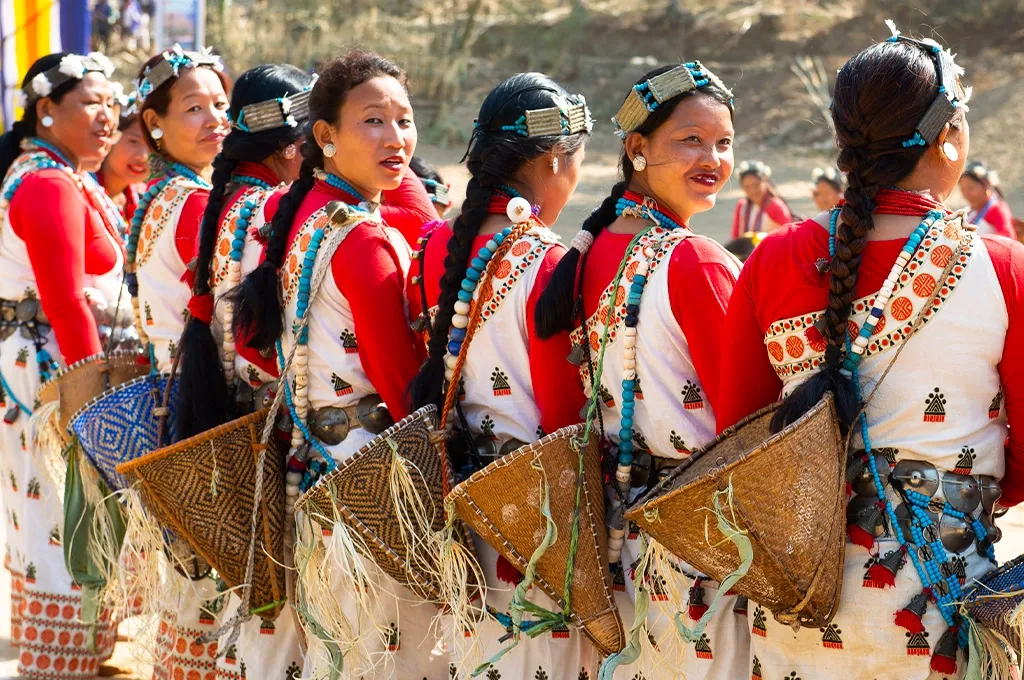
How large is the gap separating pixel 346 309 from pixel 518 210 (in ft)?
2.15

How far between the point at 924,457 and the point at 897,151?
2.04ft

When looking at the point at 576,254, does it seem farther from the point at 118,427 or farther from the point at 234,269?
the point at 118,427

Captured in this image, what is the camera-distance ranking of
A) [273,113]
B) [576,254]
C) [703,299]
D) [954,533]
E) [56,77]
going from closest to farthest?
1. [954,533]
2. [703,299]
3. [576,254]
4. [273,113]
5. [56,77]

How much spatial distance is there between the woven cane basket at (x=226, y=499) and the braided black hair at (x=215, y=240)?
30 cm

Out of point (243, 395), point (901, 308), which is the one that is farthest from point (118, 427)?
point (901, 308)

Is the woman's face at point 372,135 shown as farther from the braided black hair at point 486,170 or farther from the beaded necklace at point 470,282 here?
the beaded necklace at point 470,282

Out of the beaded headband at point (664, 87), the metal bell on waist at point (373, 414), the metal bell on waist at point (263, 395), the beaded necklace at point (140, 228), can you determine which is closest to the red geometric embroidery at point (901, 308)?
the beaded headband at point (664, 87)

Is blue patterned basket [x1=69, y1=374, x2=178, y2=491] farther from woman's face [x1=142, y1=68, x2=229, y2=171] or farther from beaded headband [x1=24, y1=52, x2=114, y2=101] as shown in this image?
beaded headband [x1=24, y1=52, x2=114, y2=101]

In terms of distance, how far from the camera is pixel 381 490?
126 inches

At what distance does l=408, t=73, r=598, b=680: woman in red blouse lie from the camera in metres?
3.26

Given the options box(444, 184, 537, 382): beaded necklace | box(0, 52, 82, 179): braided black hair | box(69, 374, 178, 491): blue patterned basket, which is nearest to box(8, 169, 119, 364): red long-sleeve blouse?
box(0, 52, 82, 179): braided black hair

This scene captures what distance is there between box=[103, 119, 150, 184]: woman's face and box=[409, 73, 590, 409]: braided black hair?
3340mm

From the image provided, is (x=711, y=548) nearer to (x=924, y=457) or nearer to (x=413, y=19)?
(x=924, y=457)

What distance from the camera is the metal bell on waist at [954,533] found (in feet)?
8.53
